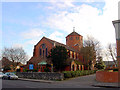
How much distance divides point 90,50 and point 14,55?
2427 cm

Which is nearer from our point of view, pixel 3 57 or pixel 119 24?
pixel 119 24

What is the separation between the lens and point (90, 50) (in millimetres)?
45125

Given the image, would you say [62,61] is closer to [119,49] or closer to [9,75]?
[9,75]

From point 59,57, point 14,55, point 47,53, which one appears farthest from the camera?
point 14,55

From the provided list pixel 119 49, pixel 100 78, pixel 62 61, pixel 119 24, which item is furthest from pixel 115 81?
pixel 62 61

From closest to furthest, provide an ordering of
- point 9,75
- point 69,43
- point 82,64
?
1. point 9,75
2. point 82,64
3. point 69,43

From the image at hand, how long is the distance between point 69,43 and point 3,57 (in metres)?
26.3

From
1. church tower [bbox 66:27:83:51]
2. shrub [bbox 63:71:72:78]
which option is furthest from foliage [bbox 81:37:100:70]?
shrub [bbox 63:71:72:78]

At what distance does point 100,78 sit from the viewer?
→ 22828mm

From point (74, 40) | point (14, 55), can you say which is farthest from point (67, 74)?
point (74, 40)

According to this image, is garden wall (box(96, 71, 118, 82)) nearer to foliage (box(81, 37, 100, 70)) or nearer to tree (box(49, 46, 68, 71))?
tree (box(49, 46, 68, 71))

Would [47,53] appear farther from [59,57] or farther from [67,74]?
[67,74]

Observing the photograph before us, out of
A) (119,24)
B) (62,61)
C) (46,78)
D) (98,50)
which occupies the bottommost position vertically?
(46,78)

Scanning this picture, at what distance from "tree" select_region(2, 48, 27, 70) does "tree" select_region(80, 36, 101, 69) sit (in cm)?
1977
